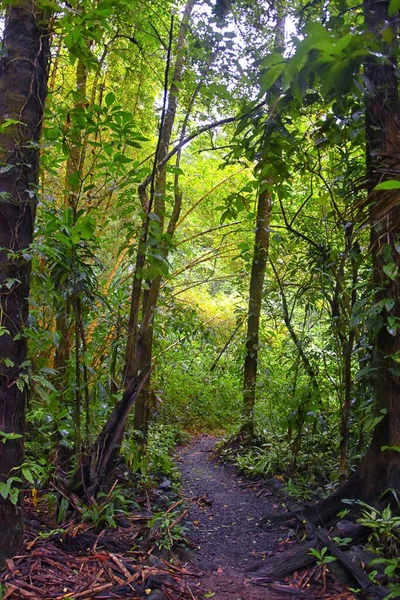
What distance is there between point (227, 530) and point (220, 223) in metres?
2.60

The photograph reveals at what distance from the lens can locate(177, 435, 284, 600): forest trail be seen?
8.75ft

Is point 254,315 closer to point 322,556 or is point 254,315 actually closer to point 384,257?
point 384,257

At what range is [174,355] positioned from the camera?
372 inches

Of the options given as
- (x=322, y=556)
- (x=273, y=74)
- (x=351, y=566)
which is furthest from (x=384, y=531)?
(x=273, y=74)

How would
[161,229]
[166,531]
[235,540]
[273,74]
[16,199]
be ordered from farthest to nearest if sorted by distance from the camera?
[161,229], [235,540], [166,531], [16,199], [273,74]

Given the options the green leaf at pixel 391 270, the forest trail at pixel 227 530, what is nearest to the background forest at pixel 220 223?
the green leaf at pixel 391 270

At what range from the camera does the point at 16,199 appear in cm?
249

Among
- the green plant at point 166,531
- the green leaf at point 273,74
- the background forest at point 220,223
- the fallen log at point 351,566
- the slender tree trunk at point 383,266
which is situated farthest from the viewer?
the green plant at point 166,531

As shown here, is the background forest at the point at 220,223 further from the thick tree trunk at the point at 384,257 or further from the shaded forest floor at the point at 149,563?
the shaded forest floor at the point at 149,563

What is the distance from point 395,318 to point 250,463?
349 centimetres

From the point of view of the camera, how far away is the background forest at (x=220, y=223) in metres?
2.51

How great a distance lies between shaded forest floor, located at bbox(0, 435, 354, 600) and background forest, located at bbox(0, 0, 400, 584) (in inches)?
12.3

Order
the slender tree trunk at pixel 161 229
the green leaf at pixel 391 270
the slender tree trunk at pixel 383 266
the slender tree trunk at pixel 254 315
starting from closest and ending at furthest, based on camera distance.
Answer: the green leaf at pixel 391 270 → the slender tree trunk at pixel 383 266 → the slender tree trunk at pixel 161 229 → the slender tree trunk at pixel 254 315

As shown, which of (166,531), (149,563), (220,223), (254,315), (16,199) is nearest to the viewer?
(16,199)
